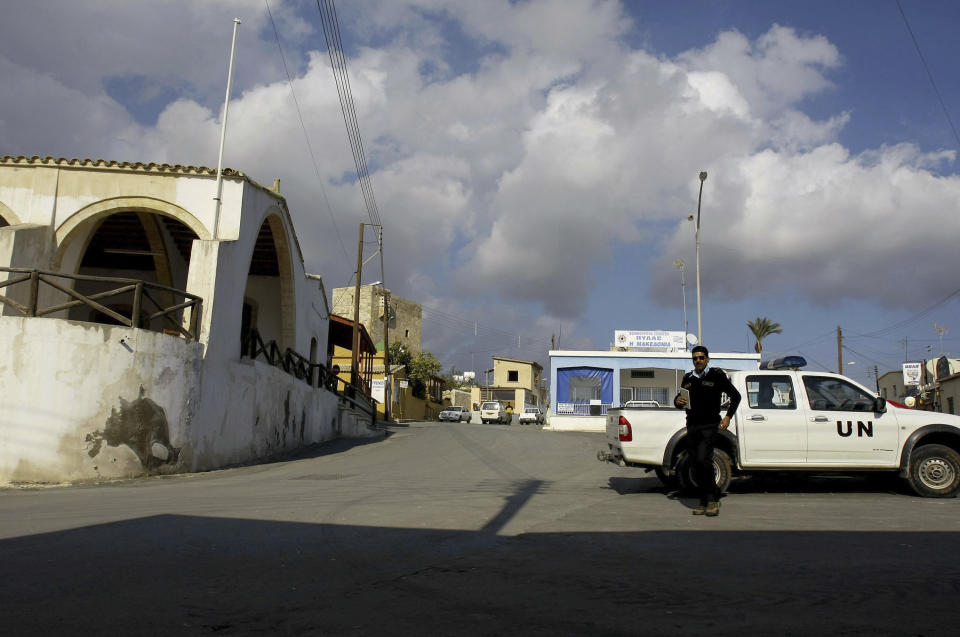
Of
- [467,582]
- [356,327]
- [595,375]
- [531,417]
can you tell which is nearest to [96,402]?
[467,582]

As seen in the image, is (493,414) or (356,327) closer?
(356,327)

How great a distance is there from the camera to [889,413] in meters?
9.77

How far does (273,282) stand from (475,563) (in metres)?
19.8

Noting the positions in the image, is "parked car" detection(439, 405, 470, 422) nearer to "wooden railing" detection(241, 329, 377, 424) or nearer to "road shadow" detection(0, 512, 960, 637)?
"wooden railing" detection(241, 329, 377, 424)

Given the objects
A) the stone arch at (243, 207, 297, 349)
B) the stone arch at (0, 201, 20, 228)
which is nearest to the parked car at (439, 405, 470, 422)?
the stone arch at (243, 207, 297, 349)

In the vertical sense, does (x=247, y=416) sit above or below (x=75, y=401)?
below

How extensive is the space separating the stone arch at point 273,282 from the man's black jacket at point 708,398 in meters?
12.9

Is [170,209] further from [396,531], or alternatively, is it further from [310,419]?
[396,531]

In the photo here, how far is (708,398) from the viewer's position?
8.23 metres

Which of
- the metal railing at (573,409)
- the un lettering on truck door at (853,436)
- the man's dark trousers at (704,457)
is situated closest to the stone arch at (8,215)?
the man's dark trousers at (704,457)

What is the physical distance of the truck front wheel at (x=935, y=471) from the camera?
376 inches

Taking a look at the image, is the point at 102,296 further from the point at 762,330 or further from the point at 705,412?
the point at 762,330

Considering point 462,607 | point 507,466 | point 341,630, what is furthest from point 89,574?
point 507,466

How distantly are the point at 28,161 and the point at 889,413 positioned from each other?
56.7 ft
